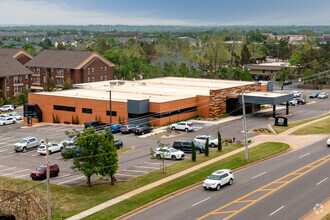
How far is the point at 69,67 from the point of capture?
13375 centimetres

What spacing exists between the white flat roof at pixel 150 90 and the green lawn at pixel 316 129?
22.6 metres

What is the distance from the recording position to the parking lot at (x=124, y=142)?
55.5 m

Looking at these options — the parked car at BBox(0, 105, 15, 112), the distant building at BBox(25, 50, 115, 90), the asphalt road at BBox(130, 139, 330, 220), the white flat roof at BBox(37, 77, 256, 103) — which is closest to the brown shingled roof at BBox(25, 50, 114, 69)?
the distant building at BBox(25, 50, 115, 90)

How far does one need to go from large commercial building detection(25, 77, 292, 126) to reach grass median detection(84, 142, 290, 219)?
2397 centimetres

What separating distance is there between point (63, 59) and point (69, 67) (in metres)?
6.11

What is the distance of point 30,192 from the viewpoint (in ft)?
160

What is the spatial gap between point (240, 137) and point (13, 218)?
37070 mm

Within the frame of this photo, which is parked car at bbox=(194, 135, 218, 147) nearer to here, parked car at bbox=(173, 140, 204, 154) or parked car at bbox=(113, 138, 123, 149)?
parked car at bbox=(173, 140, 204, 154)

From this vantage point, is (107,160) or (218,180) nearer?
(218,180)

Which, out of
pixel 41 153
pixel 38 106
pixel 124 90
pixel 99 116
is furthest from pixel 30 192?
pixel 124 90

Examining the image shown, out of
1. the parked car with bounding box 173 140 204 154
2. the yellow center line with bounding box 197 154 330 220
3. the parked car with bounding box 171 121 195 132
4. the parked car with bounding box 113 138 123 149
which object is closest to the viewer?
the yellow center line with bounding box 197 154 330 220

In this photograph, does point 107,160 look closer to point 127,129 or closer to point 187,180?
point 187,180

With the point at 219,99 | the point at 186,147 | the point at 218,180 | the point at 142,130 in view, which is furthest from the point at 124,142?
the point at 218,180

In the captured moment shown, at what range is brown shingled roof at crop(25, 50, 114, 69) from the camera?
5321 inches
